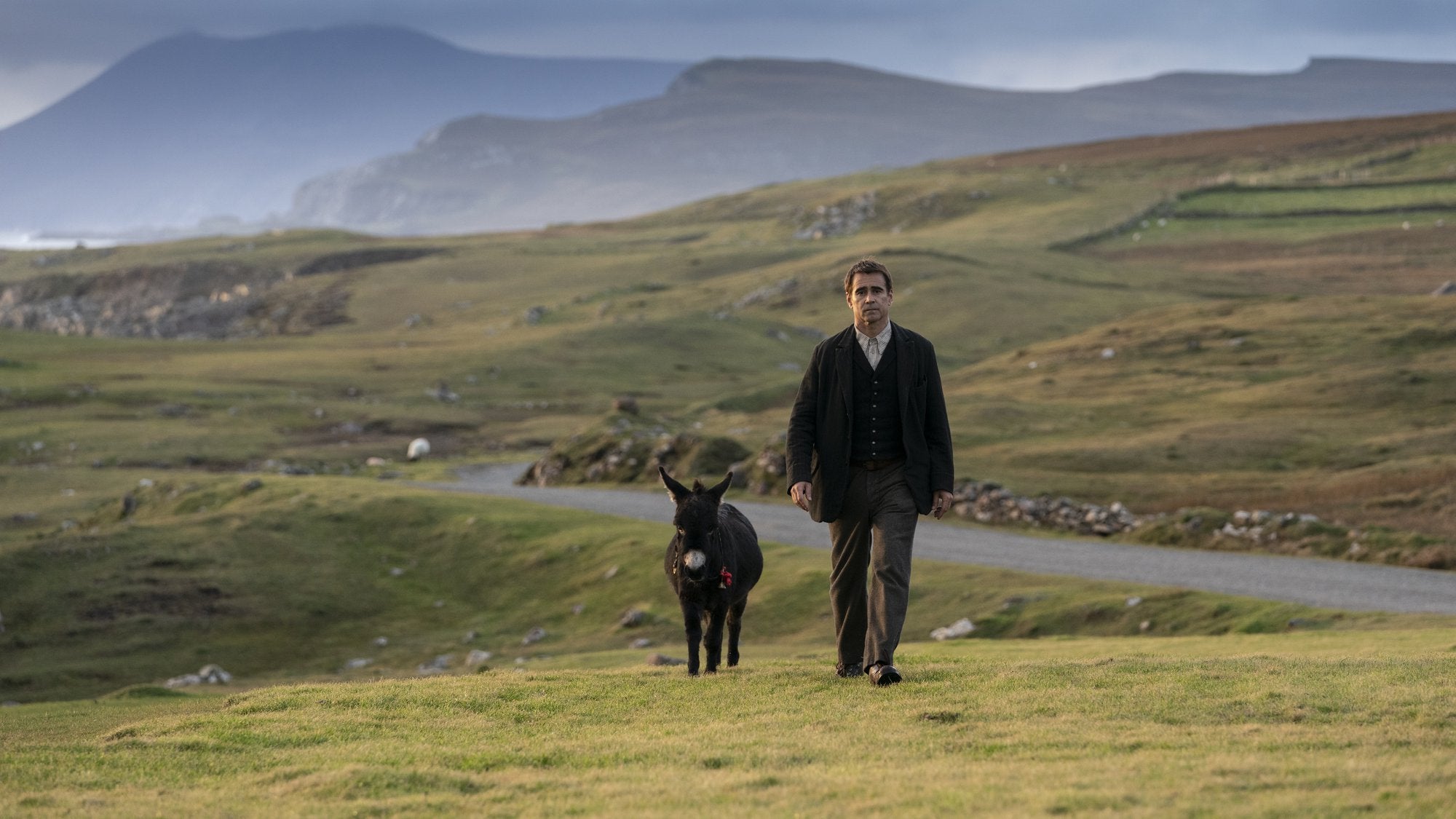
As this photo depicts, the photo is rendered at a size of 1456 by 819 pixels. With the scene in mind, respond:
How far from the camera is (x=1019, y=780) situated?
10.1 metres

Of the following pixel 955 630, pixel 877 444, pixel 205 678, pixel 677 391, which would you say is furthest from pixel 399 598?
pixel 677 391

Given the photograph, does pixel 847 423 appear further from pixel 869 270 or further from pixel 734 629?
pixel 734 629

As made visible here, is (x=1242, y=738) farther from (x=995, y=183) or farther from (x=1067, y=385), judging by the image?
(x=995, y=183)

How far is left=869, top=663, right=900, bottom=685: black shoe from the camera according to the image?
14469 millimetres

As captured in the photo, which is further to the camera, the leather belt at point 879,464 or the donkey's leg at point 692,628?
the donkey's leg at point 692,628

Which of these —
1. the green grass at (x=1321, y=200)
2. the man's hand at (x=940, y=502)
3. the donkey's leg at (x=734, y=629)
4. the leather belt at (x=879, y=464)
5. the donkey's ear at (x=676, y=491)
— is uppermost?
the green grass at (x=1321, y=200)

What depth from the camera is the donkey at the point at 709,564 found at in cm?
1523

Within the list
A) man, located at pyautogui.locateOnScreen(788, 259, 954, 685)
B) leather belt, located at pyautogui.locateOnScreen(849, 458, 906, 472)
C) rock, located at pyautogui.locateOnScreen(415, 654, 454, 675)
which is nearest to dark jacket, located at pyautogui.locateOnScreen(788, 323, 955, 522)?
man, located at pyautogui.locateOnScreen(788, 259, 954, 685)

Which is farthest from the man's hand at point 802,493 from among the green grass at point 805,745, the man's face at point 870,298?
the green grass at point 805,745

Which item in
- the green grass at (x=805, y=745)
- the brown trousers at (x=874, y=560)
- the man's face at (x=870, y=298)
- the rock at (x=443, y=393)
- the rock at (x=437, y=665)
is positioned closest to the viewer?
the green grass at (x=805, y=745)

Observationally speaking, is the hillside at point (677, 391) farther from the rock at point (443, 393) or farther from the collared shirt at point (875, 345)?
the collared shirt at point (875, 345)

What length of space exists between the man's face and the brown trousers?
1472 mm

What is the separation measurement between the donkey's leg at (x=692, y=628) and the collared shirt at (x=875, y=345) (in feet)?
11.0

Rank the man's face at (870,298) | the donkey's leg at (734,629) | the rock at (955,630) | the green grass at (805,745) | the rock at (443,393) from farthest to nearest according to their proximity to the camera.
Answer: the rock at (443,393)
the rock at (955,630)
the donkey's leg at (734,629)
the man's face at (870,298)
the green grass at (805,745)
